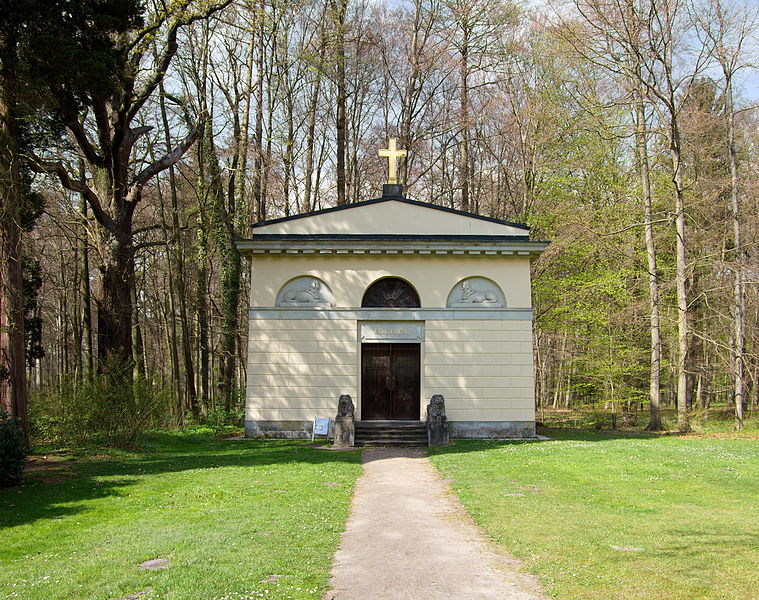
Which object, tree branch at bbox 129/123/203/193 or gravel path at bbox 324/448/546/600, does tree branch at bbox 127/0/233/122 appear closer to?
tree branch at bbox 129/123/203/193

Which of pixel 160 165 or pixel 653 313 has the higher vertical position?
pixel 160 165

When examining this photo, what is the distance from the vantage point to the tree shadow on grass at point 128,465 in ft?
31.3

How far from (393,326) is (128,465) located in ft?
31.3

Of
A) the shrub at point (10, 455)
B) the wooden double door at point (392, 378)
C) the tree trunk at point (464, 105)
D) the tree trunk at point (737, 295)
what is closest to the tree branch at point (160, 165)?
the wooden double door at point (392, 378)

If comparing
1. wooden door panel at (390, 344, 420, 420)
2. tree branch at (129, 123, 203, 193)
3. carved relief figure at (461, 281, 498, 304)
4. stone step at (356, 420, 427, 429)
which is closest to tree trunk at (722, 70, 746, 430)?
carved relief figure at (461, 281, 498, 304)

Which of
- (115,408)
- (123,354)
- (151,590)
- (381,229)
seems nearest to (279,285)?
(381,229)

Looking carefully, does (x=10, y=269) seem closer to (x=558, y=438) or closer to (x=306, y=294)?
(x=306, y=294)

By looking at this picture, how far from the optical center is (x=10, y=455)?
35.0 feet

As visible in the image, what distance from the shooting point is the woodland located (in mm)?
18422

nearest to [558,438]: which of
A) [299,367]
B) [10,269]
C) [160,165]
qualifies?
[299,367]

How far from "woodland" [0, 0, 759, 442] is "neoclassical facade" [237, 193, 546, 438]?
3454 millimetres

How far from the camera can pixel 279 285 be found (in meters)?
21.0

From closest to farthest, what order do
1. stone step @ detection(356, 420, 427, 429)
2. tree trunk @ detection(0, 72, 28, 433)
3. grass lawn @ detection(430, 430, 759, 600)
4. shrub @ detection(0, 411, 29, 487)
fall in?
grass lawn @ detection(430, 430, 759, 600) → shrub @ detection(0, 411, 29, 487) → tree trunk @ detection(0, 72, 28, 433) → stone step @ detection(356, 420, 427, 429)

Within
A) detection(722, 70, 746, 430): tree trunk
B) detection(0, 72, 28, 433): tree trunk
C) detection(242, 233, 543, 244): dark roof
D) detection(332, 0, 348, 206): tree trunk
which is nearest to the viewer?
detection(0, 72, 28, 433): tree trunk
